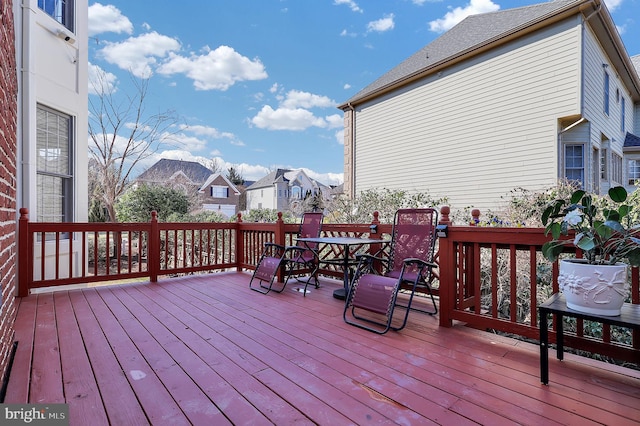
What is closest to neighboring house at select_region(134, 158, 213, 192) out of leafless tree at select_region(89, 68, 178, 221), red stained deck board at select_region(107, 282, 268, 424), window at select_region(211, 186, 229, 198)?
window at select_region(211, 186, 229, 198)

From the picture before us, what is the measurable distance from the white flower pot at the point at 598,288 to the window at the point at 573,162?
23.9 ft

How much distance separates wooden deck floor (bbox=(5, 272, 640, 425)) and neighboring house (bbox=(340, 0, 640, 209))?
6540 mm

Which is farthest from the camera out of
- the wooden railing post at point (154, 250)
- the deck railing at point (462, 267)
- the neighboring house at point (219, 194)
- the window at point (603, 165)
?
the neighboring house at point (219, 194)

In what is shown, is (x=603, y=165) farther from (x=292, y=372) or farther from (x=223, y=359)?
(x=223, y=359)

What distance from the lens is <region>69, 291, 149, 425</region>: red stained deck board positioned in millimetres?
1605

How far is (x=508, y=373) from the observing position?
2.06m

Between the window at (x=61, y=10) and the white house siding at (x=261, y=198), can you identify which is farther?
the white house siding at (x=261, y=198)

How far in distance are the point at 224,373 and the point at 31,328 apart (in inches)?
83.7

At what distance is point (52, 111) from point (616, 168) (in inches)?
566

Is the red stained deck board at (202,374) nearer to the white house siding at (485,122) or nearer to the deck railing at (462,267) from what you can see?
the deck railing at (462,267)

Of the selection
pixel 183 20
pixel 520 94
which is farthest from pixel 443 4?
pixel 183 20

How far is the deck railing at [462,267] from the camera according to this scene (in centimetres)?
242

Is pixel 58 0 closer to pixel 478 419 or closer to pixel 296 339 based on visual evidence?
pixel 296 339

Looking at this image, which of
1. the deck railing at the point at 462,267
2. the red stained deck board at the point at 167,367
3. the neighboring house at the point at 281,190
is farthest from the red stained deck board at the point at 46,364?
the neighboring house at the point at 281,190
